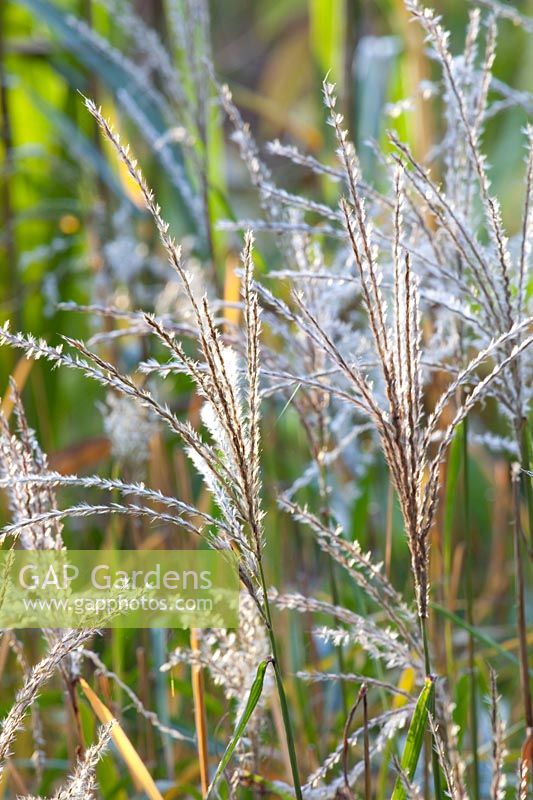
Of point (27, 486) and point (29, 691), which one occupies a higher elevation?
point (27, 486)

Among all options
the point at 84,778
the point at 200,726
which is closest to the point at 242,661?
the point at 200,726

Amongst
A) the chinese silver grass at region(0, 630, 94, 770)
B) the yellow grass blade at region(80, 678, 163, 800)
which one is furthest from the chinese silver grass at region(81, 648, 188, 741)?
the chinese silver grass at region(0, 630, 94, 770)

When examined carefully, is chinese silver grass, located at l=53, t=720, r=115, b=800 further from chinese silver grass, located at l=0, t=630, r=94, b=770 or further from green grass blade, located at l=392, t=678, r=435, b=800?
green grass blade, located at l=392, t=678, r=435, b=800

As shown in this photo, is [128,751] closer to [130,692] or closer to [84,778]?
[130,692]

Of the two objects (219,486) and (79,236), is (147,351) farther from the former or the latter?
(219,486)

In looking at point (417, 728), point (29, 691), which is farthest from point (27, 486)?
point (417, 728)

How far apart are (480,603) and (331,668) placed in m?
0.31

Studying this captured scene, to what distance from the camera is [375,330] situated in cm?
48

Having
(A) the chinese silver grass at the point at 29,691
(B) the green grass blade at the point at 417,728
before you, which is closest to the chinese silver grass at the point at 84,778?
(A) the chinese silver grass at the point at 29,691

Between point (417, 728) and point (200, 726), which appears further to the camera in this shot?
point (200, 726)

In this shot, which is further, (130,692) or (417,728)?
(130,692)

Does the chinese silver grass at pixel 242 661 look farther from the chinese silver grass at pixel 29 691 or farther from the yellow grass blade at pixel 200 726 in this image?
the chinese silver grass at pixel 29 691

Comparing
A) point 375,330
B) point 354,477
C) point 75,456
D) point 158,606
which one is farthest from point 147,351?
point 375,330

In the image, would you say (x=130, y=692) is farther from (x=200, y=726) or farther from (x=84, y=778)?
(x=84, y=778)
